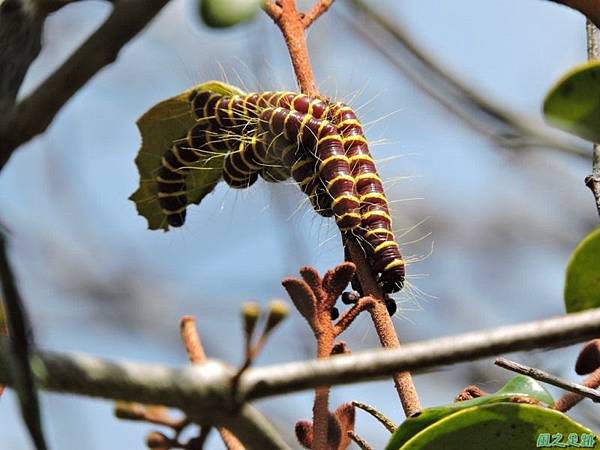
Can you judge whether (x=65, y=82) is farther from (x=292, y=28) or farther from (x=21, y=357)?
(x=292, y=28)

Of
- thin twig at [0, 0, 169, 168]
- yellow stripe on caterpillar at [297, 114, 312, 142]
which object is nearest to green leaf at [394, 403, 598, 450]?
thin twig at [0, 0, 169, 168]

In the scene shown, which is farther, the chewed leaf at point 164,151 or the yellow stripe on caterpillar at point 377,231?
the chewed leaf at point 164,151

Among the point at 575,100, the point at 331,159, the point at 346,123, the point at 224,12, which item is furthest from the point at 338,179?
the point at 224,12

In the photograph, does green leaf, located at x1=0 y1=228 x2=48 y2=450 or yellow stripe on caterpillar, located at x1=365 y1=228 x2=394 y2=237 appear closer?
green leaf, located at x1=0 y1=228 x2=48 y2=450

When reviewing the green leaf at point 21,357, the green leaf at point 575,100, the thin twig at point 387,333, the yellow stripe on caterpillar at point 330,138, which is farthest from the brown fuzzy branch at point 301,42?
the green leaf at point 21,357

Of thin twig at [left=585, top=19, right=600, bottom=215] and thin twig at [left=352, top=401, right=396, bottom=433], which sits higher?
thin twig at [left=585, top=19, right=600, bottom=215]

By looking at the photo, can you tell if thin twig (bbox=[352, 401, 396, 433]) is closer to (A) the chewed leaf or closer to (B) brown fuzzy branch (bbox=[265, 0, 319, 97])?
(B) brown fuzzy branch (bbox=[265, 0, 319, 97])

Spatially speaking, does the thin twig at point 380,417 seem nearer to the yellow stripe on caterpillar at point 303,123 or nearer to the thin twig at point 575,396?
the thin twig at point 575,396
